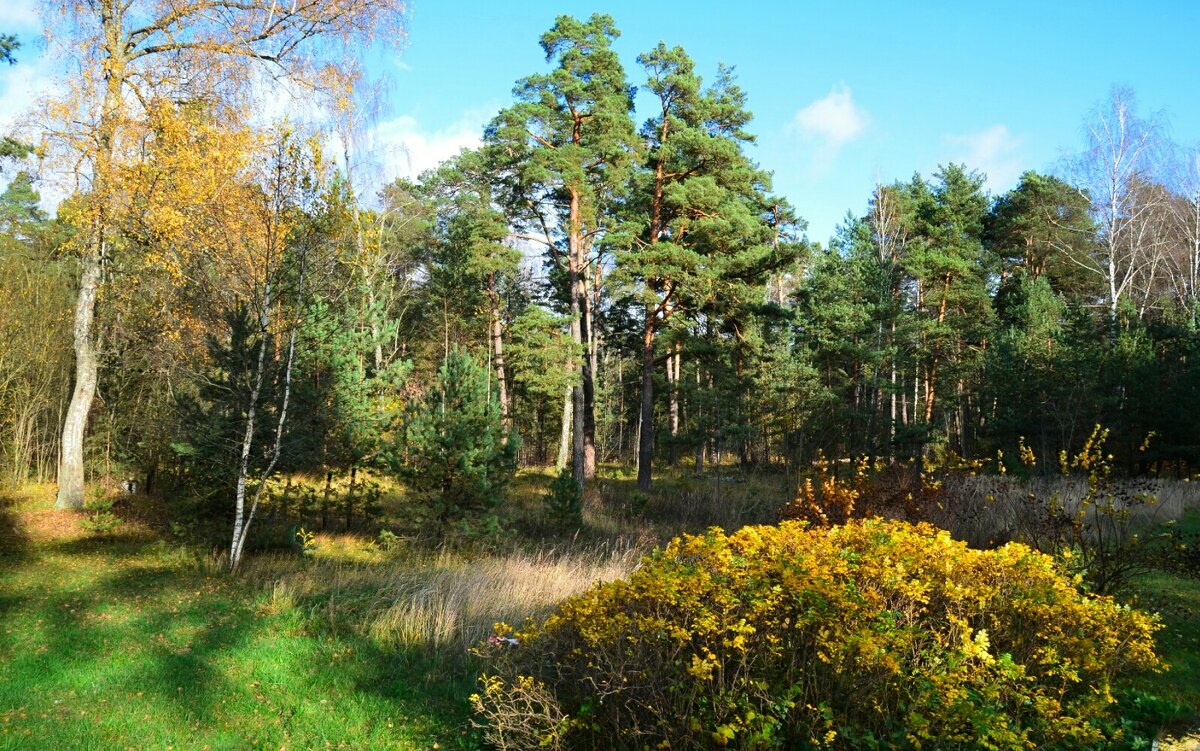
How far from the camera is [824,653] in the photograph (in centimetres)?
328

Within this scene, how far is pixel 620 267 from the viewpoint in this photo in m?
18.3

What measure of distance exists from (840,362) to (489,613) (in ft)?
71.3

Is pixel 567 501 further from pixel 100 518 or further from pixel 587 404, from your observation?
pixel 587 404

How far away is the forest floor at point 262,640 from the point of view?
4.45m

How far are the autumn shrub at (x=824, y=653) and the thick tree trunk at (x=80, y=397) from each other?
11.7 metres

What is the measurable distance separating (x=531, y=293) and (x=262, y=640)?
89.8ft

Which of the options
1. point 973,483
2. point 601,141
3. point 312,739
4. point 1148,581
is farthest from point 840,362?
point 312,739

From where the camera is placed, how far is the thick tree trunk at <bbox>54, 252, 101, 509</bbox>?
1204 cm

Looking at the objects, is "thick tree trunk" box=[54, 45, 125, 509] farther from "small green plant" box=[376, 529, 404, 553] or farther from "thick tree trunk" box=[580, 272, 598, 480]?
"thick tree trunk" box=[580, 272, 598, 480]

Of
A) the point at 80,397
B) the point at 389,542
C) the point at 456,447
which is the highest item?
the point at 80,397

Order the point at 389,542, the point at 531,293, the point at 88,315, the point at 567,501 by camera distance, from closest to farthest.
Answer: the point at 389,542, the point at 88,315, the point at 567,501, the point at 531,293

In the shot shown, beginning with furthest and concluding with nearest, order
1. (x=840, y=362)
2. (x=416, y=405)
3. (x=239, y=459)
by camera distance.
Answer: (x=840, y=362), (x=416, y=405), (x=239, y=459)

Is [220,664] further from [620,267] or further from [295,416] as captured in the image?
[620,267]

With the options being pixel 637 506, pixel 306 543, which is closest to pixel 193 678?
pixel 306 543
